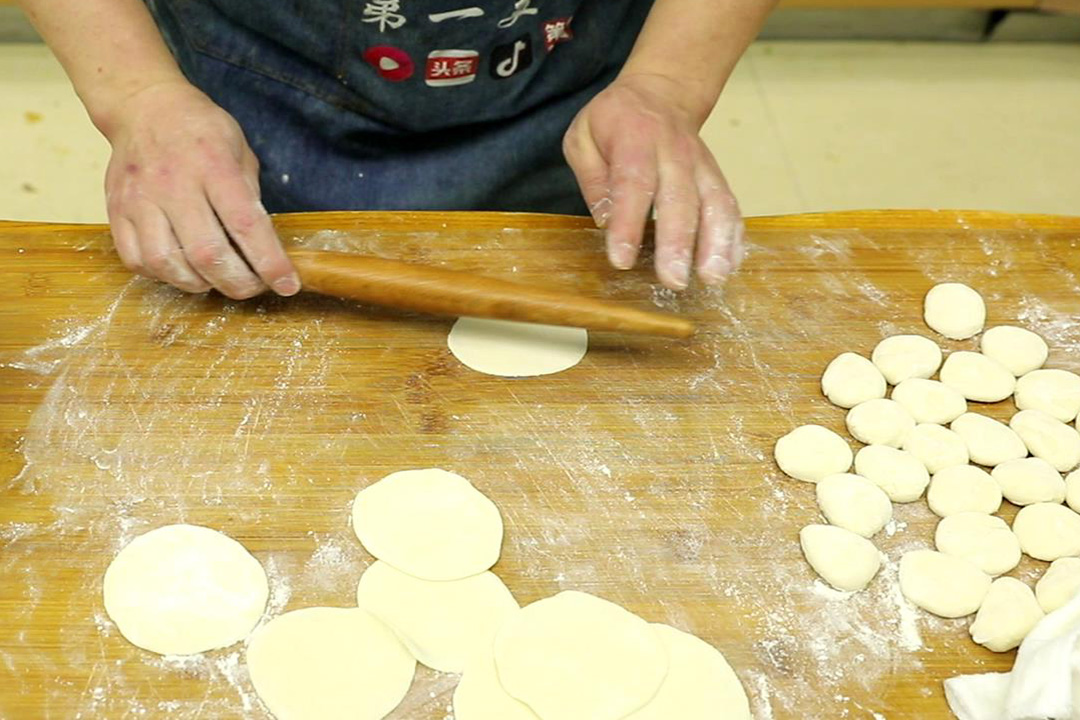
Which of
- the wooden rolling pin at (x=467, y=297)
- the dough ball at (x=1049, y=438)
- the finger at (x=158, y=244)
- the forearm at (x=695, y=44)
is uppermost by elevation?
the forearm at (x=695, y=44)

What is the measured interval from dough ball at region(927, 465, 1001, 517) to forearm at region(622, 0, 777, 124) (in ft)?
1.63

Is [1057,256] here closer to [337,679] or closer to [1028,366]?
[1028,366]

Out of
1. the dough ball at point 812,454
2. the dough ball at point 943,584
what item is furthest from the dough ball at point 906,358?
the dough ball at point 943,584

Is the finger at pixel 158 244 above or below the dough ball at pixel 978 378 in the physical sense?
above

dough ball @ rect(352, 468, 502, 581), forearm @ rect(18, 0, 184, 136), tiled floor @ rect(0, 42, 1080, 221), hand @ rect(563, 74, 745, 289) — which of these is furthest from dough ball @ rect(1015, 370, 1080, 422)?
tiled floor @ rect(0, 42, 1080, 221)

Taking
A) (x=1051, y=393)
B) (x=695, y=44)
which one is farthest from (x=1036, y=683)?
(x=695, y=44)

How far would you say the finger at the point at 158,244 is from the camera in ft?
3.54

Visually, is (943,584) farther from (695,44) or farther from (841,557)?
(695,44)

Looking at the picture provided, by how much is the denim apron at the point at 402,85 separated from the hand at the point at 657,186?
0.15 metres

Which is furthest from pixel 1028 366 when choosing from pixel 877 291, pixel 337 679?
pixel 337 679

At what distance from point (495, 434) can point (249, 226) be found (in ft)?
1.09

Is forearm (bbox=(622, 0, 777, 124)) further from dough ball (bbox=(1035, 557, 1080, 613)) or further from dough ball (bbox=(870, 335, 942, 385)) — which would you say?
dough ball (bbox=(1035, 557, 1080, 613))

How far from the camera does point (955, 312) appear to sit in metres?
1.21

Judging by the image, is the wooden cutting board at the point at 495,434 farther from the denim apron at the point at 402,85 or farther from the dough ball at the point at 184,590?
the denim apron at the point at 402,85
